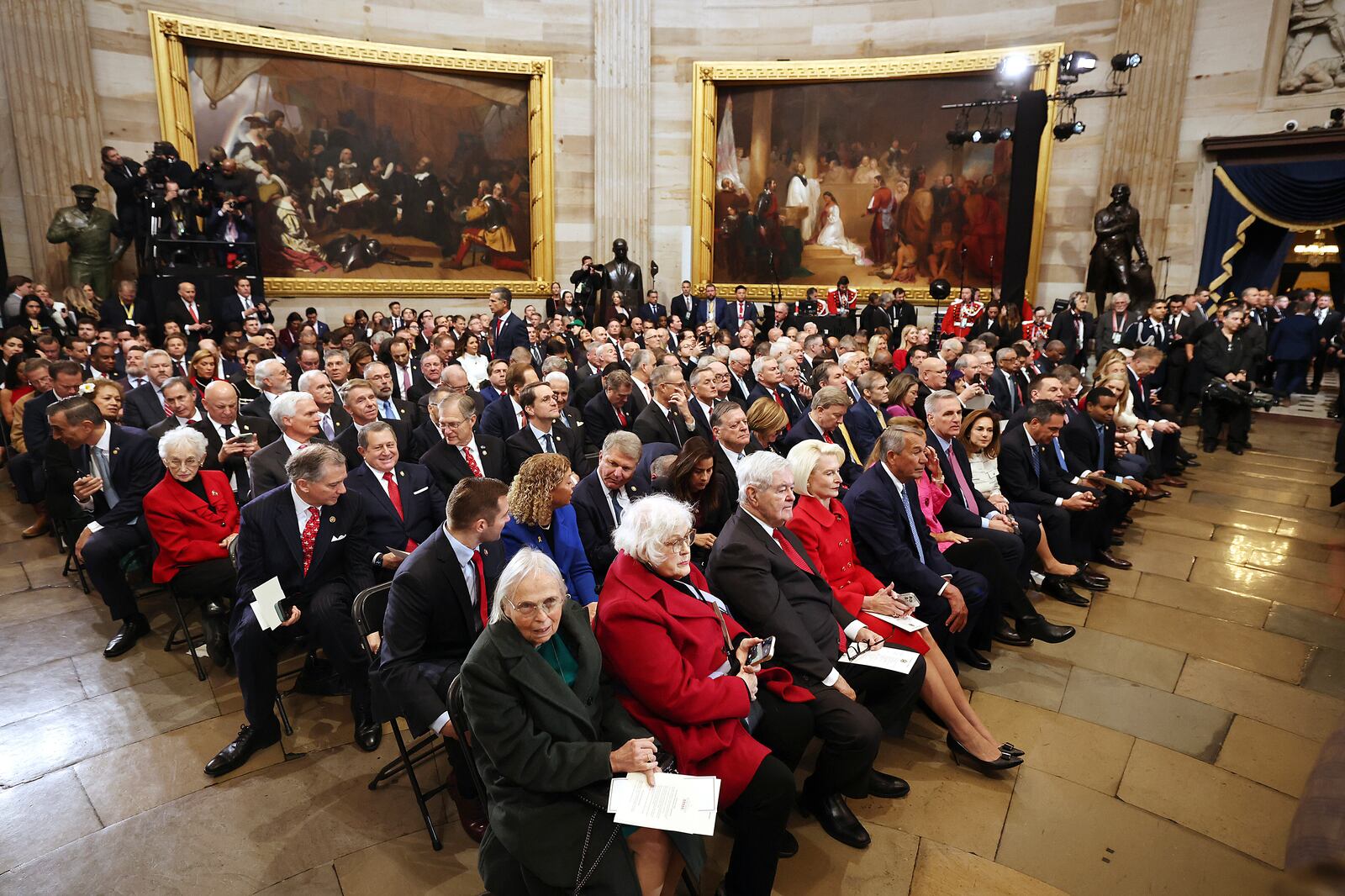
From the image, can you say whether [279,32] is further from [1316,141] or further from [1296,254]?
[1296,254]

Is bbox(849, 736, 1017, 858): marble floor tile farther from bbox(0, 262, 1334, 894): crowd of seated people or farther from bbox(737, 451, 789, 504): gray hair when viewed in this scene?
bbox(737, 451, 789, 504): gray hair

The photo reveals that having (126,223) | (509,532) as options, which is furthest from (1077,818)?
(126,223)

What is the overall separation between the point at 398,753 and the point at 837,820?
83.2 inches

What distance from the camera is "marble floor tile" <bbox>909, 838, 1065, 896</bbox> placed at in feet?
9.50

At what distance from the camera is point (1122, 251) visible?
1299cm

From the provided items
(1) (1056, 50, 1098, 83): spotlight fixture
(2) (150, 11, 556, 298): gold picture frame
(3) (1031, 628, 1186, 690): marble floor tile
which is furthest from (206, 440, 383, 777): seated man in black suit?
(1) (1056, 50, 1098, 83): spotlight fixture

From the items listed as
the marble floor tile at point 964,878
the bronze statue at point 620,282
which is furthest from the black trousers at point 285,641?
the bronze statue at point 620,282

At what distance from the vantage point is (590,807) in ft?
7.61

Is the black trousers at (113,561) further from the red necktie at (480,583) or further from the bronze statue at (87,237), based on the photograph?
the bronze statue at (87,237)

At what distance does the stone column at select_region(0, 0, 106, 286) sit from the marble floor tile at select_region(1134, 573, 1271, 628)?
14.7 meters

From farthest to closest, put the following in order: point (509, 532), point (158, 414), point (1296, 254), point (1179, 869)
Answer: point (1296, 254) < point (158, 414) < point (509, 532) < point (1179, 869)

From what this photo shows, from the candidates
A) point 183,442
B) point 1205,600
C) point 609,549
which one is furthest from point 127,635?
point 1205,600

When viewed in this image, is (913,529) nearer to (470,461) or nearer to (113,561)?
(470,461)

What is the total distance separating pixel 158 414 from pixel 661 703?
5.83 meters
